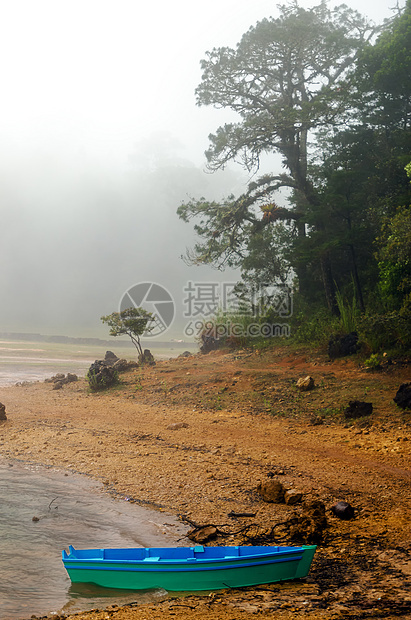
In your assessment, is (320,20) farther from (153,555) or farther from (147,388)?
(153,555)

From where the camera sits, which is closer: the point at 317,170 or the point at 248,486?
the point at 248,486

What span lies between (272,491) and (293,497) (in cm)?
31

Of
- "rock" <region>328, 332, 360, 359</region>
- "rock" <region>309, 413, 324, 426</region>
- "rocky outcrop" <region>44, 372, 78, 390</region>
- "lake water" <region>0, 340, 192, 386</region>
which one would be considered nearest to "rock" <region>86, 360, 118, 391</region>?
"rocky outcrop" <region>44, 372, 78, 390</region>

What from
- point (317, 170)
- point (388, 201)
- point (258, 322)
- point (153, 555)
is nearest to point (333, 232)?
point (388, 201)

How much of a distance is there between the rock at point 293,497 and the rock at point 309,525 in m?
0.79

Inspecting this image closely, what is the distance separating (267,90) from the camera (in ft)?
77.9

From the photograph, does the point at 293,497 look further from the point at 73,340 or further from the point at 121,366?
the point at 73,340

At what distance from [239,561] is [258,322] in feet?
55.3

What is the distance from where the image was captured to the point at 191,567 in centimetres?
442

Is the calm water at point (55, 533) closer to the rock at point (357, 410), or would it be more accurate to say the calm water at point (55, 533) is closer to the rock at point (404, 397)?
the rock at point (357, 410)

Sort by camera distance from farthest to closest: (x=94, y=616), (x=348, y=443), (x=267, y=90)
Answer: (x=267, y=90), (x=348, y=443), (x=94, y=616)

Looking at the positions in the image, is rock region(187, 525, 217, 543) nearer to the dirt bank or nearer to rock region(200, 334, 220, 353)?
the dirt bank

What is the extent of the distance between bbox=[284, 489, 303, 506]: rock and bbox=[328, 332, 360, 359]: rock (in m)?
8.71

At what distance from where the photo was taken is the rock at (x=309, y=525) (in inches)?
218
